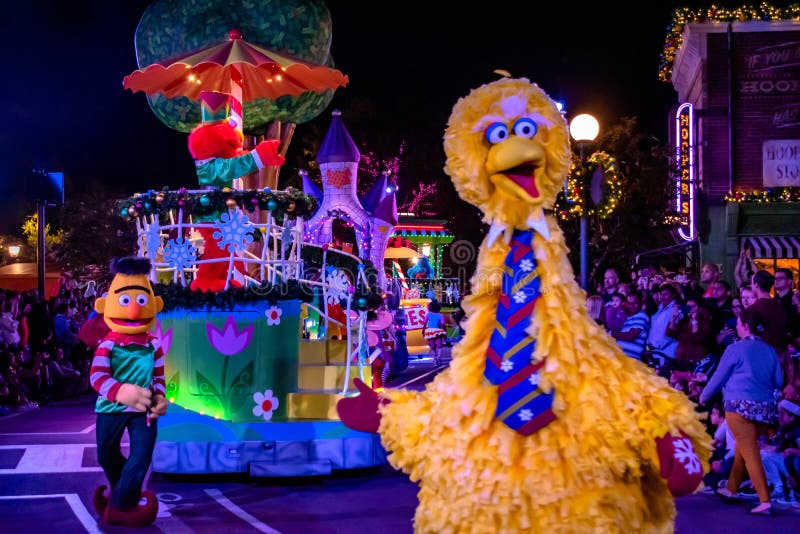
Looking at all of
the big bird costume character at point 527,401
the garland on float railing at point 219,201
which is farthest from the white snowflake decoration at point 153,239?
the big bird costume character at point 527,401

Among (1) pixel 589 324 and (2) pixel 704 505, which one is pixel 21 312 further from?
(1) pixel 589 324

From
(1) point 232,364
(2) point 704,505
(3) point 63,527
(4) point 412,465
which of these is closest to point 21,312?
(1) point 232,364

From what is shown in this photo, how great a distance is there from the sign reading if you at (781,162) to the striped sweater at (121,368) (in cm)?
2018

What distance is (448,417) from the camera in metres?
4.04

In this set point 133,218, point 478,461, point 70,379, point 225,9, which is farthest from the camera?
point 70,379

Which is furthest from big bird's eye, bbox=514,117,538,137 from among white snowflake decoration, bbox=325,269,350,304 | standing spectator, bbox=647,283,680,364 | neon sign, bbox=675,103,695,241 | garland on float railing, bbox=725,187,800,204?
neon sign, bbox=675,103,695,241

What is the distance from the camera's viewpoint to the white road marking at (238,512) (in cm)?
681

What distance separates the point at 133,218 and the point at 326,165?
8840mm

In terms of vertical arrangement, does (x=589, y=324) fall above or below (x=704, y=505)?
above

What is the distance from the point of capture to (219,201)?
9016 mm

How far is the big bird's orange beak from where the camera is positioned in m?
4.17

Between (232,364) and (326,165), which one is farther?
(326,165)

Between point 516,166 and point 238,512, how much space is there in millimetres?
4289

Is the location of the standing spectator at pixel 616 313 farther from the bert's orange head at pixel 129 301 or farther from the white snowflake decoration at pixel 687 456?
the white snowflake decoration at pixel 687 456
